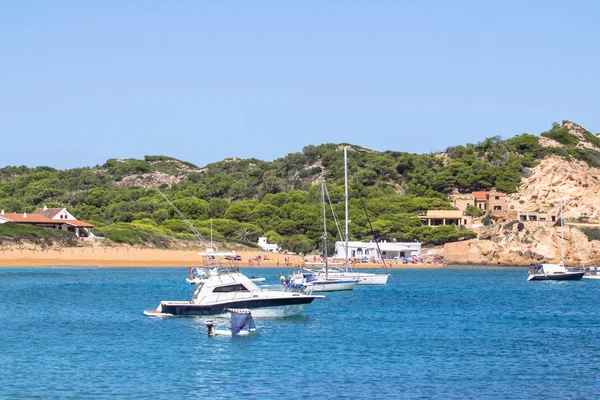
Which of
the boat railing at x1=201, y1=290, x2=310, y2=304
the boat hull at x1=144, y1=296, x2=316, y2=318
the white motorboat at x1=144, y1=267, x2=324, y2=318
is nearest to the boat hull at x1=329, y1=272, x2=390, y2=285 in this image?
the boat hull at x1=144, y1=296, x2=316, y2=318

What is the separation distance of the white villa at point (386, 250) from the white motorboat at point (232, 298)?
222ft

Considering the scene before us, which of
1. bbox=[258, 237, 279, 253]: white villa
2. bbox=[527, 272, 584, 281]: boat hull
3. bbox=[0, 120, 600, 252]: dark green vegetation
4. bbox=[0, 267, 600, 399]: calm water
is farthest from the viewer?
bbox=[0, 120, 600, 252]: dark green vegetation

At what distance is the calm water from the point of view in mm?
24125

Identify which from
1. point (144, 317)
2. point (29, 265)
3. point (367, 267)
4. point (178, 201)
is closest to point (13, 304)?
point (144, 317)

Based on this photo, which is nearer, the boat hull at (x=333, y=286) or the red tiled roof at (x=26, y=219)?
the boat hull at (x=333, y=286)

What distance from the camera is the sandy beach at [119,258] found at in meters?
86.6

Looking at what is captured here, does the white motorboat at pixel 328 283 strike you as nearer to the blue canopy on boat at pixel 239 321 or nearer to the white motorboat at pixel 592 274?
the blue canopy on boat at pixel 239 321

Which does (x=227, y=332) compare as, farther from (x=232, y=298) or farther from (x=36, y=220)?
(x=36, y=220)

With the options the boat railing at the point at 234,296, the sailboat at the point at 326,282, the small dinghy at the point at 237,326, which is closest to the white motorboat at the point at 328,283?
the sailboat at the point at 326,282

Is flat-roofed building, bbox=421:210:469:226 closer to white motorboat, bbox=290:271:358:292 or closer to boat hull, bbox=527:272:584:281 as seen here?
boat hull, bbox=527:272:584:281

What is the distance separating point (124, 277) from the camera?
7231 cm

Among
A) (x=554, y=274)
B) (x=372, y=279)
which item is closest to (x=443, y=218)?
(x=554, y=274)

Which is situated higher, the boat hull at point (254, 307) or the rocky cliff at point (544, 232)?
the rocky cliff at point (544, 232)

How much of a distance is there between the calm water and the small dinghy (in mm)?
787
